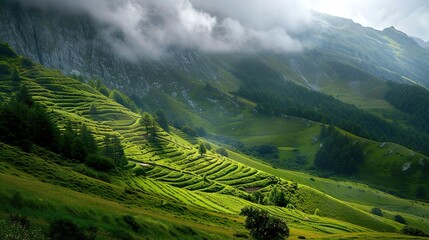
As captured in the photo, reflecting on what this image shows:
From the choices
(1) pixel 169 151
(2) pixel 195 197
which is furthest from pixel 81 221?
(1) pixel 169 151

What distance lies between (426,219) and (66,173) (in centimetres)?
19823

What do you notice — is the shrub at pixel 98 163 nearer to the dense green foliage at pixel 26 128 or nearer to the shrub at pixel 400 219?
the dense green foliage at pixel 26 128

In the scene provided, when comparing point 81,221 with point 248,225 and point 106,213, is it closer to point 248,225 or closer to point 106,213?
point 106,213

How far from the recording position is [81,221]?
136 feet

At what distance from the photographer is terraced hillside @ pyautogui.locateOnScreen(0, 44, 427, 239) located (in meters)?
46.6

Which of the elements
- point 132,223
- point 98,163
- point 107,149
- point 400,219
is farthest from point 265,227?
point 400,219

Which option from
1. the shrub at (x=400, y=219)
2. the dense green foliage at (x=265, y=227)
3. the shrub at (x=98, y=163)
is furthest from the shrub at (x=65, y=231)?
the shrub at (x=400, y=219)

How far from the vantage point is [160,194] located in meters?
115

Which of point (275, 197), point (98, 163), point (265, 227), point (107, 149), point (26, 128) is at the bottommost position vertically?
point (265, 227)

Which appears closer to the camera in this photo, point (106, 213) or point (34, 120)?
point (106, 213)

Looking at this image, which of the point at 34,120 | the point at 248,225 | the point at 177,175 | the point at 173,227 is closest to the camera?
the point at 173,227

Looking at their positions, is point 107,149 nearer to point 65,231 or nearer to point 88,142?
point 88,142

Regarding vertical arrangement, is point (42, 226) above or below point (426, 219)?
below

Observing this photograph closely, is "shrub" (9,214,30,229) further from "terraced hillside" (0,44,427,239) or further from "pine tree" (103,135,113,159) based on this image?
"pine tree" (103,135,113,159)
